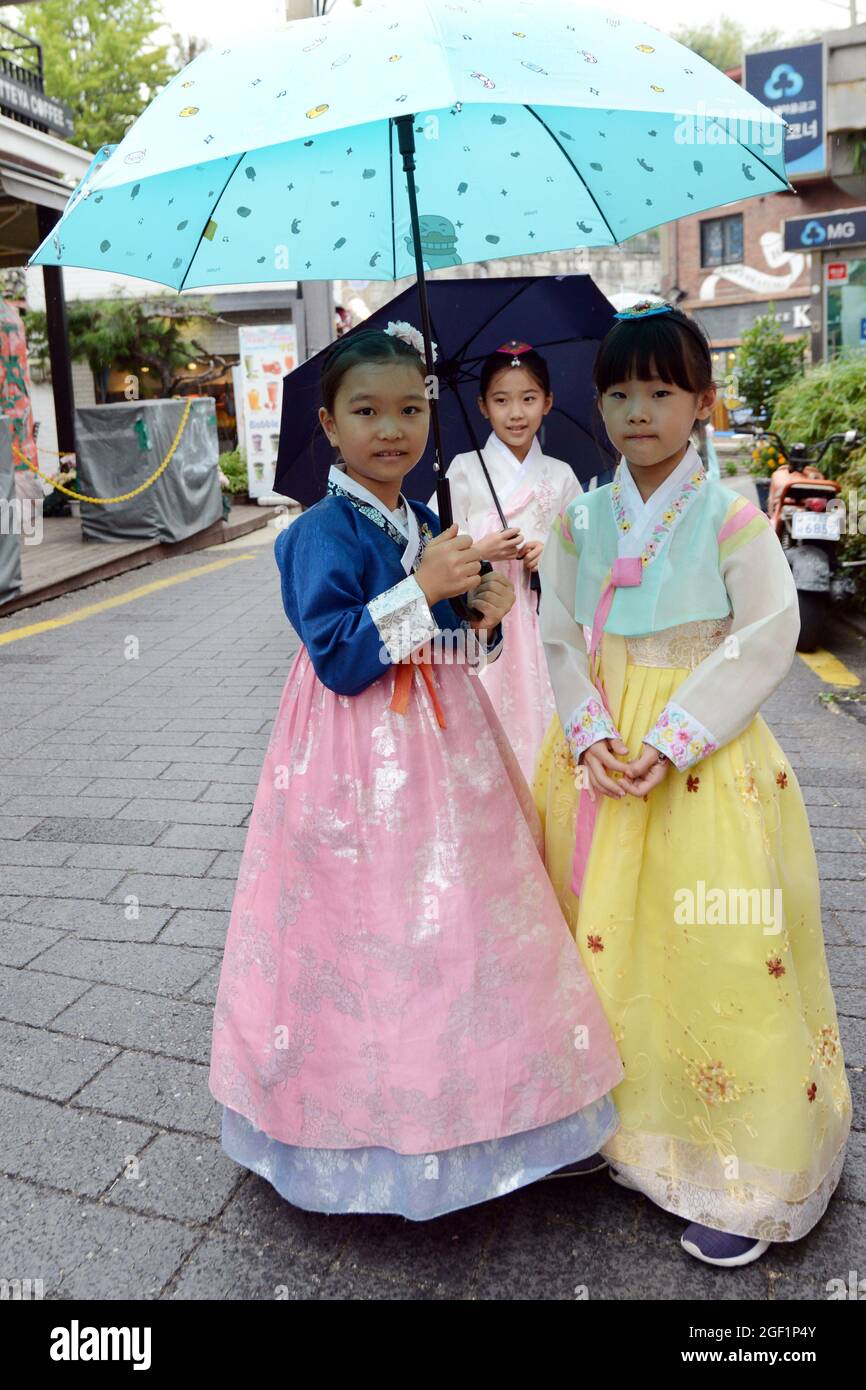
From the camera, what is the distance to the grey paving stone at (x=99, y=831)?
428 centimetres

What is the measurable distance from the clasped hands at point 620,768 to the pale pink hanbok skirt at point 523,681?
1519 mm

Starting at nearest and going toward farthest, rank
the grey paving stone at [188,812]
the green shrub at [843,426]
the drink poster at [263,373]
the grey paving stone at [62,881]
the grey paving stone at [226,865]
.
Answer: the grey paving stone at [62,881], the grey paving stone at [226,865], the grey paving stone at [188,812], the green shrub at [843,426], the drink poster at [263,373]

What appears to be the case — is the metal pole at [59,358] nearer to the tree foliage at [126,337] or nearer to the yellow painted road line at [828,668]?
the tree foliage at [126,337]

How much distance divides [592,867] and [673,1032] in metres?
0.34

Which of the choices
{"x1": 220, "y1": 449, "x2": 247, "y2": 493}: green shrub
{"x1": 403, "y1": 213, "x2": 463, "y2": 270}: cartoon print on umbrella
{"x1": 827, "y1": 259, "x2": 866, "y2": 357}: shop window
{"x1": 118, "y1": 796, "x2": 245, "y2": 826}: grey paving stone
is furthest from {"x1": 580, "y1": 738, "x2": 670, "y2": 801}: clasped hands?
{"x1": 220, "y1": 449, "x2": 247, "y2": 493}: green shrub

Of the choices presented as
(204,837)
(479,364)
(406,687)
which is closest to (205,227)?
(479,364)

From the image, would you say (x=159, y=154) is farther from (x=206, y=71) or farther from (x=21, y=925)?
(x=21, y=925)

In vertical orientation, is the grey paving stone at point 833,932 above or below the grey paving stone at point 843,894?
below

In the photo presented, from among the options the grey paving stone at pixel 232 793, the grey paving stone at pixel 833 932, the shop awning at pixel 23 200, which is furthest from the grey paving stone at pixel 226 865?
the shop awning at pixel 23 200

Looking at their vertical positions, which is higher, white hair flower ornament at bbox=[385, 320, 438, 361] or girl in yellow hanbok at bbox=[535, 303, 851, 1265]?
white hair flower ornament at bbox=[385, 320, 438, 361]

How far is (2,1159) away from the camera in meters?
2.40

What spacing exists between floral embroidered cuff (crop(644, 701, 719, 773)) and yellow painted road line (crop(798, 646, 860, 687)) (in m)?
4.50

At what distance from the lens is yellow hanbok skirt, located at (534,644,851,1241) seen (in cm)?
199

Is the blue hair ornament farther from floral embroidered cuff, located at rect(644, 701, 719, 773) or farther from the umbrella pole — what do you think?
floral embroidered cuff, located at rect(644, 701, 719, 773)
